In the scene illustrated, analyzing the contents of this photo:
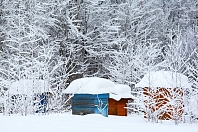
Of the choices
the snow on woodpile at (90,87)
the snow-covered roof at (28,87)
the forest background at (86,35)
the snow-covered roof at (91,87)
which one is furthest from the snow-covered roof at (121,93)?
the snow-covered roof at (28,87)

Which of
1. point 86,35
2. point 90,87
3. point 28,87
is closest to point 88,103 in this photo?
point 90,87

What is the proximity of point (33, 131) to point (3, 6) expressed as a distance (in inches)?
513

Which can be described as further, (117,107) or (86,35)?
(86,35)

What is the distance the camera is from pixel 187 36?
18.8 metres

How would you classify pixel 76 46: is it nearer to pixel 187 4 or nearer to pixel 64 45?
pixel 64 45

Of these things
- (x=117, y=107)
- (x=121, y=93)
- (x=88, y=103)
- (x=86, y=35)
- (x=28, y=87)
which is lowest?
(x=117, y=107)

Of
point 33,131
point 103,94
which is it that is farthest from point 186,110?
point 33,131

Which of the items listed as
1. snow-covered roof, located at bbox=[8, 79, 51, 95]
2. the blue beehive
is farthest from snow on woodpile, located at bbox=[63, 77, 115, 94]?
snow-covered roof, located at bbox=[8, 79, 51, 95]

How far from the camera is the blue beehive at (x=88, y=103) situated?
396 inches

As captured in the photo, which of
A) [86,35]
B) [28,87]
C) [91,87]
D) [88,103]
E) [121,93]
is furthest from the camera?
[86,35]

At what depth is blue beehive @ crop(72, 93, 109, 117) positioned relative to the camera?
10047mm

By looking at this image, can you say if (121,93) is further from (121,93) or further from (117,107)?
(117,107)

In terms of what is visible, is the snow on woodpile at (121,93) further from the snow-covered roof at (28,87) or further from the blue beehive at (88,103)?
the snow-covered roof at (28,87)

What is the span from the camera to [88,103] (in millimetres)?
10102
